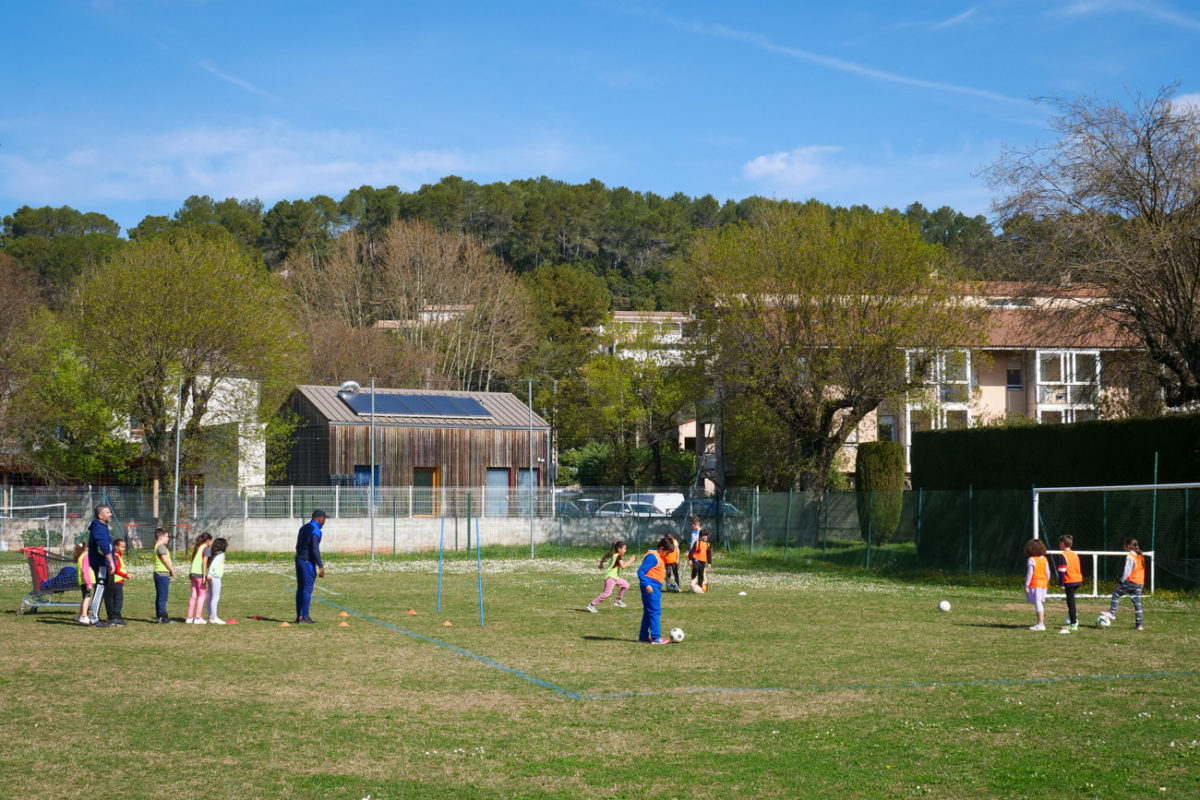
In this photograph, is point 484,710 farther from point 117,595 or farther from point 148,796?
point 117,595

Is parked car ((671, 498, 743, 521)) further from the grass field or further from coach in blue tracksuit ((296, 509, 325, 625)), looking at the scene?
coach in blue tracksuit ((296, 509, 325, 625))

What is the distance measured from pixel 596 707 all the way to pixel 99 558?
10.3 meters

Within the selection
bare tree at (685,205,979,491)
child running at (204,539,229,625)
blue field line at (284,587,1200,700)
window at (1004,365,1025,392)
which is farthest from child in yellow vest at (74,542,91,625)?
window at (1004,365,1025,392)

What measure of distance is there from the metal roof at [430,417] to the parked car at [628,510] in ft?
22.8

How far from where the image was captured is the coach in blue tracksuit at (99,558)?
60.0 ft

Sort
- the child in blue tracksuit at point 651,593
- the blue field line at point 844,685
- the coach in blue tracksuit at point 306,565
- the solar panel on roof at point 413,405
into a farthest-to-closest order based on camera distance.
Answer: the solar panel on roof at point 413,405 < the coach in blue tracksuit at point 306,565 < the child in blue tracksuit at point 651,593 < the blue field line at point 844,685

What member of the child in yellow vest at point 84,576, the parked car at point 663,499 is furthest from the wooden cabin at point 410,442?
the child in yellow vest at point 84,576

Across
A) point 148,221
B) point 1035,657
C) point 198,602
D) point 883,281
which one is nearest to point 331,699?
point 198,602

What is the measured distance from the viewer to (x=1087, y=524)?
2850 centimetres

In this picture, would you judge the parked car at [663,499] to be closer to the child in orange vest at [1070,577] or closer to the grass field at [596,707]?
the grass field at [596,707]

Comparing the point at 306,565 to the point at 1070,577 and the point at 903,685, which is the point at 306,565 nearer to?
the point at 903,685

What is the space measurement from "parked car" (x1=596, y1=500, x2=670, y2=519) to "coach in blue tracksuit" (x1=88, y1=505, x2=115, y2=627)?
2636 centimetres

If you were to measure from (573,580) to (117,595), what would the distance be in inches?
527

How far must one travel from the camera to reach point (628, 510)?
45.3m
